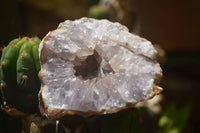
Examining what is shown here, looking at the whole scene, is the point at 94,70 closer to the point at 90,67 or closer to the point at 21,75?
the point at 90,67

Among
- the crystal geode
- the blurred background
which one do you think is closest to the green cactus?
the crystal geode

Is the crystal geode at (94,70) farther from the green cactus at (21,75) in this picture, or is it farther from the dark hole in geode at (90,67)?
the green cactus at (21,75)

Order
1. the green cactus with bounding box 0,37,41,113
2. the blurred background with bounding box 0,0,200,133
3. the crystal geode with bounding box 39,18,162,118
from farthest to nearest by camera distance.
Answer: the blurred background with bounding box 0,0,200,133, the green cactus with bounding box 0,37,41,113, the crystal geode with bounding box 39,18,162,118

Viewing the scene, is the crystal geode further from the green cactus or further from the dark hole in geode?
the green cactus

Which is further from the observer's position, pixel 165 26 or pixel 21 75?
pixel 165 26


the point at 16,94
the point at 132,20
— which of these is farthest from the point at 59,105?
the point at 132,20

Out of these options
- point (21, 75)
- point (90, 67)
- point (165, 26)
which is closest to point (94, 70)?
point (90, 67)

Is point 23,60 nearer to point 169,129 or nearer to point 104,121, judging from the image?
point 104,121
